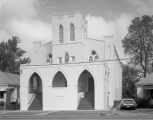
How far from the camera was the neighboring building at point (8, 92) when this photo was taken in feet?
155

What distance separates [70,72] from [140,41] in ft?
61.4

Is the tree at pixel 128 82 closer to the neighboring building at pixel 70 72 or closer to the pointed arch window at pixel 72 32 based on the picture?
the neighboring building at pixel 70 72

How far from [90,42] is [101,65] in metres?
9.12

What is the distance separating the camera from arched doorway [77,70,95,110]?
42.1 m

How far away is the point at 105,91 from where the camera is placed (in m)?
42.3

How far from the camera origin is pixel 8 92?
158 feet

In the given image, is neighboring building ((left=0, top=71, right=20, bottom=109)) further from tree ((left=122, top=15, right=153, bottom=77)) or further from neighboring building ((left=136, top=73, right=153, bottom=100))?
tree ((left=122, top=15, right=153, bottom=77))

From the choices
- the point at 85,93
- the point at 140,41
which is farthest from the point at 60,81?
the point at 140,41

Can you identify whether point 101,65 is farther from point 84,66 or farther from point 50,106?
point 50,106

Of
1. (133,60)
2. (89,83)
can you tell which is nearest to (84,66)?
(89,83)

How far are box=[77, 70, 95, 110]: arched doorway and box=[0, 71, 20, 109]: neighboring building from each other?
10092 millimetres

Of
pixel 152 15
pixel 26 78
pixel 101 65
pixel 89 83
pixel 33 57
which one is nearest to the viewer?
pixel 101 65

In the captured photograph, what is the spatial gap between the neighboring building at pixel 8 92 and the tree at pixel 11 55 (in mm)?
19162

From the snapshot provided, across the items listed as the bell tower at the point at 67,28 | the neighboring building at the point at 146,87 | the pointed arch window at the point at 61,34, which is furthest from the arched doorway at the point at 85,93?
the neighboring building at the point at 146,87
